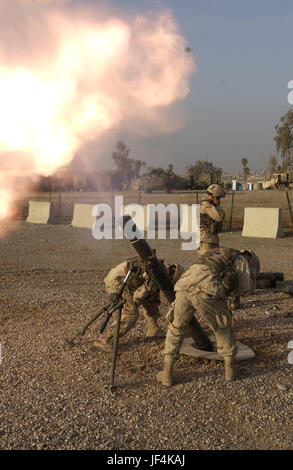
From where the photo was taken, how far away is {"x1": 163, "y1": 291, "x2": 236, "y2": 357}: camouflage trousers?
17.4 ft

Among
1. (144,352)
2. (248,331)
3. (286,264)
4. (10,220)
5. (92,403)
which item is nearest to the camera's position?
(92,403)

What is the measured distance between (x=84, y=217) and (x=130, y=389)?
15779mm

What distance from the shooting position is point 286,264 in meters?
13.0

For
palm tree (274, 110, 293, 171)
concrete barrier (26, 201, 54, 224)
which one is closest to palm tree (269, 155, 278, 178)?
palm tree (274, 110, 293, 171)

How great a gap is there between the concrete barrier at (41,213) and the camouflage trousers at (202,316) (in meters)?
17.7

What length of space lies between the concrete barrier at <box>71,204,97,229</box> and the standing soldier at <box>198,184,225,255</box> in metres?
11.7

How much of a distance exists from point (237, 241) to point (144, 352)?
11027 mm

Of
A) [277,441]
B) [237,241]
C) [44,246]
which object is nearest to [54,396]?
[277,441]

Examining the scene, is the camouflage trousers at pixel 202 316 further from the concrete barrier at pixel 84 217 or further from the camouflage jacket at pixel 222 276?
the concrete barrier at pixel 84 217

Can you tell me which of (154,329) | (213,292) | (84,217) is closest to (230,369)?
(213,292)

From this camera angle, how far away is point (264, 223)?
1808 cm

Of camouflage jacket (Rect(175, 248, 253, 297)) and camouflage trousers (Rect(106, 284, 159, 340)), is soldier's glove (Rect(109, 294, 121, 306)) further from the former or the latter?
camouflage jacket (Rect(175, 248, 253, 297))

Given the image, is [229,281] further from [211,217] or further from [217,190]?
[217,190]
